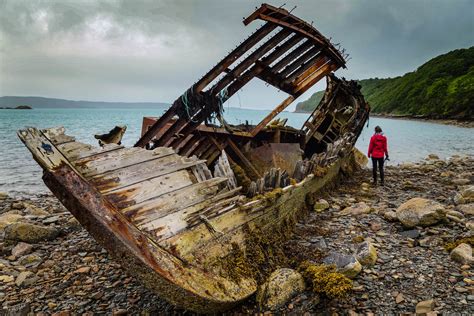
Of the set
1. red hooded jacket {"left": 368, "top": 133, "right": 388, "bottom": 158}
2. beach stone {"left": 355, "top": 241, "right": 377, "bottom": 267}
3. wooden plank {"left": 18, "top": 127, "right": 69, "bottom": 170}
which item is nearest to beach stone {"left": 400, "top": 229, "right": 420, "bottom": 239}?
beach stone {"left": 355, "top": 241, "right": 377, "bottom": 267}

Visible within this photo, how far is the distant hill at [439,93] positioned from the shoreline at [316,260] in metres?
54.7

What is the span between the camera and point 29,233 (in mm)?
6891

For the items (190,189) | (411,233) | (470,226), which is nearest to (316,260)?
(411,233)

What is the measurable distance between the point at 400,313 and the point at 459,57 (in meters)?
94.1

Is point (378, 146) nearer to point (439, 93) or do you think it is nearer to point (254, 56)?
point (254, 56)

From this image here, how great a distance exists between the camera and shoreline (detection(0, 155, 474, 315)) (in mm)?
4094

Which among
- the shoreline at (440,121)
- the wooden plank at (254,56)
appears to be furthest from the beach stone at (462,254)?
the shoreline at (440,121)

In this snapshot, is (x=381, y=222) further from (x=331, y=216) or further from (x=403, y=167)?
(x=403, y=167)

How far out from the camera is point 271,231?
5.38 meters

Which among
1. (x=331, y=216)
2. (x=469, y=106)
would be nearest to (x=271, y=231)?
(x=331, y=216)

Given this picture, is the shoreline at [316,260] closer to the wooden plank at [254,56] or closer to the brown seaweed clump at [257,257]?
the brown seaweed clump at [257,257]

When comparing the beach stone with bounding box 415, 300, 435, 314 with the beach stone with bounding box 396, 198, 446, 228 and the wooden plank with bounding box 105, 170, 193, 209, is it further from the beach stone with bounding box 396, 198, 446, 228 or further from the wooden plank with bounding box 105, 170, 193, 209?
the wooden plank with bounding box 105, 170, 193, 209

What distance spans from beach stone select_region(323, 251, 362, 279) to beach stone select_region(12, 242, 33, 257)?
18.5 ft

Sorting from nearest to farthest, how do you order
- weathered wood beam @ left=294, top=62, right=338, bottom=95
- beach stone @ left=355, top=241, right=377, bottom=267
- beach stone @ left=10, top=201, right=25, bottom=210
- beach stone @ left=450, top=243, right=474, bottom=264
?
1. beach stone @ left=450, top=243, right=474, bottom=264
2. beach stone @ left=355, top=241, right=377, bottom=267
3. weathered wood beam @ left=294, top=62, right=338, bottom=95
4. beach stone @ left=10, top=201, right=25, bottom=210
